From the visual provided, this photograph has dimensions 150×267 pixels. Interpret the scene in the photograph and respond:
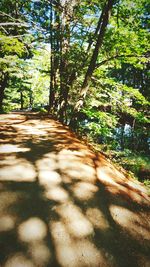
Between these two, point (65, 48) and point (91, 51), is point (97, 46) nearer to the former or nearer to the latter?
point (91, 51)

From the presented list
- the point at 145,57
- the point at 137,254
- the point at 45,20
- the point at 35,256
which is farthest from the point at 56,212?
the point at 45,20

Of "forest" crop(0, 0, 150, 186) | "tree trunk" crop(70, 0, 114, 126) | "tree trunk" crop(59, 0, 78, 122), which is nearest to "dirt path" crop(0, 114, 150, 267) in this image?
"forest" crop(0, 0, 150, 186)

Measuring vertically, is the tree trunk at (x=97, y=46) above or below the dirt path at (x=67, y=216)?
above

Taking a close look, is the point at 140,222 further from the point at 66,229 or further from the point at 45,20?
the point at 45,20

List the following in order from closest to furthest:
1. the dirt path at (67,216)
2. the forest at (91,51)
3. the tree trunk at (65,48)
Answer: the dirt path at (67,216) → the forest at (91,51) → the tree trunk at (65,48)

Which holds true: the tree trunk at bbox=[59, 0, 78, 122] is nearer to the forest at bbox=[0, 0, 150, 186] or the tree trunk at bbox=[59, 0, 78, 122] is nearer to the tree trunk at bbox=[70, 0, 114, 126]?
the forest at bbox=[0, 0, 150, 186]

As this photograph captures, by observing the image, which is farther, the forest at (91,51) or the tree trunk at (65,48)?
the tree trunk at (65,48)

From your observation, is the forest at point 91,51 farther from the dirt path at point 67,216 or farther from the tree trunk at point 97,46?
the dirt path at point 67,216

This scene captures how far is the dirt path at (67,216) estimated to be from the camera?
9.25ft

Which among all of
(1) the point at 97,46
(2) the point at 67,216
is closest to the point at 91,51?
(1) the point at 97,46

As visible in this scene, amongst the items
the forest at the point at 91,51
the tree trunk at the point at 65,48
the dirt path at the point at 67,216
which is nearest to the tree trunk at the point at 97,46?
the forest at the point at 91,51

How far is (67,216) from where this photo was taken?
11.6ft

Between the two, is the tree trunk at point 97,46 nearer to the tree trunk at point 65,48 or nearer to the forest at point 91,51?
the forest at point 91,51

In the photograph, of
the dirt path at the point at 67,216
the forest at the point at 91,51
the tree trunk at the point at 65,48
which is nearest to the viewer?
the dirt path at the point at 67,216
